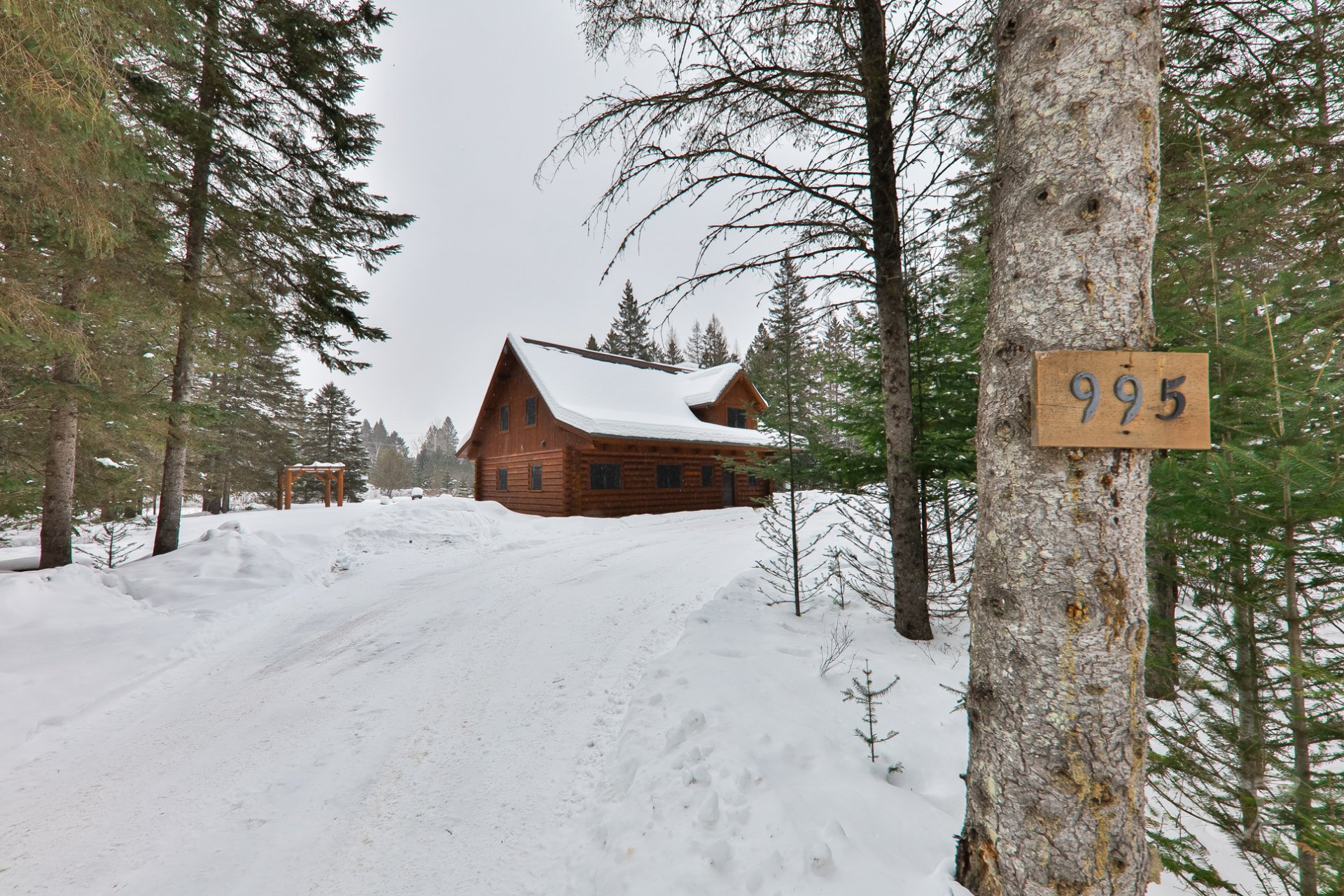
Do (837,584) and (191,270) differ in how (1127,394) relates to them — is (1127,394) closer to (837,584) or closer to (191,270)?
(837,584)

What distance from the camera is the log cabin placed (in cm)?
1642

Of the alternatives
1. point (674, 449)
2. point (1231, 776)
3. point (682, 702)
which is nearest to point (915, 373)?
point (1231, 776)

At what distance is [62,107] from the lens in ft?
10.7

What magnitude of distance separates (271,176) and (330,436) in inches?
1075

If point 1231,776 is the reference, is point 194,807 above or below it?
below

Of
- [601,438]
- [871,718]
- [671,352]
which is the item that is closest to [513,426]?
[601,438]

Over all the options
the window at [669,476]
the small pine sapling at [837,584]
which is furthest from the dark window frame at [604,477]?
the small pine sapling at [837,584]

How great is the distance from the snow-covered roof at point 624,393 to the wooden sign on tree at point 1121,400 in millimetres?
14223

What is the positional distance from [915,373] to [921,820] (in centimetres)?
413

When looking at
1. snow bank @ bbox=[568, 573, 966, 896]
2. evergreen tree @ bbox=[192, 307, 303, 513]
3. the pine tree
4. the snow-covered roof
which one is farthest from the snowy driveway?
evergreen tree @ bbox=[192, 307, 303, 513]

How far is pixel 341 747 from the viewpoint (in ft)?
11.1

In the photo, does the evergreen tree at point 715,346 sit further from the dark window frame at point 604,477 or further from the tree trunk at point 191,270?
the tree trunk at point 191,270

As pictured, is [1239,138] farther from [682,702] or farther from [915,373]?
[682,702]

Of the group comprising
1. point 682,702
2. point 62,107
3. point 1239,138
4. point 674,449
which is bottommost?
point 682,702
